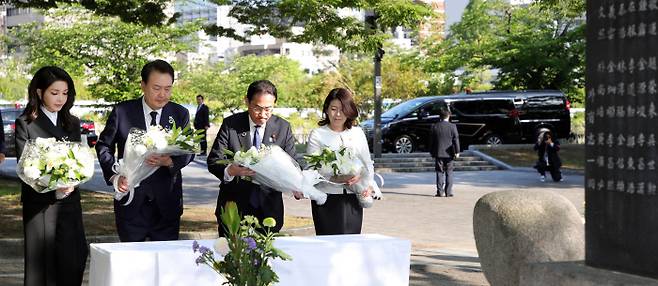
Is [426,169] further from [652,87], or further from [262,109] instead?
[652,87]

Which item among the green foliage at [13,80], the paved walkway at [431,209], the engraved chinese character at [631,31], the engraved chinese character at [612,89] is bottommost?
the paved walkway at [431,209]

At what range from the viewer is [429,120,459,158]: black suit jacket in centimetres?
2172

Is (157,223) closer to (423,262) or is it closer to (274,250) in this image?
(274,250)

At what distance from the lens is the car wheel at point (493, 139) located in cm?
3450

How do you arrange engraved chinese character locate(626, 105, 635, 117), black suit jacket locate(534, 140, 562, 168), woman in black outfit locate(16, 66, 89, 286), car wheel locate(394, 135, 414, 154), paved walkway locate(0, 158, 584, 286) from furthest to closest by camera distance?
car wheel locate(394, 135, 414, 154) → black suit jacket locate(534, 140, 562, 168) → paved walkway locate(0, 158, 584, 286) → woman in black outfit locate(16, 66, 89, 286) → engraved chinese character locate(626, 105, 635, 117)

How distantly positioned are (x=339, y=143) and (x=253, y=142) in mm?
678

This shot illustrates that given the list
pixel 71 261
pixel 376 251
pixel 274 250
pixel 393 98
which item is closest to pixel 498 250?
Answer: pixel 376 251

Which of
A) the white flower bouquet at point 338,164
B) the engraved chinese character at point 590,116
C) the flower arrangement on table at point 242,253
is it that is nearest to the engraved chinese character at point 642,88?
the engraved chinese character at point 590,116

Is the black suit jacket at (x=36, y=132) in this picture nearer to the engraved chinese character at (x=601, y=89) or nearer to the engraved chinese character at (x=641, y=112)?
the engraved chinese character at (x=601, y=89)

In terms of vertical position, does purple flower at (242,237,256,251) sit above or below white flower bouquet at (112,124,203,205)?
below

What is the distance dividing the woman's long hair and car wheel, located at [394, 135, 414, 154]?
25.1 meters

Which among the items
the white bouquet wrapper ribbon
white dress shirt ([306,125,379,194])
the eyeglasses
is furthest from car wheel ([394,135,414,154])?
the white bouquet wrapper ribbon

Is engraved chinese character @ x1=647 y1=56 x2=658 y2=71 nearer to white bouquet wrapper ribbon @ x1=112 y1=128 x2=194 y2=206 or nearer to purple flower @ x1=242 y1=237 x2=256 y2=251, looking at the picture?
purple flower @ x1=242 y1=237 x2=256 y2=251

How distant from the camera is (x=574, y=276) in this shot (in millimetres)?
5262
